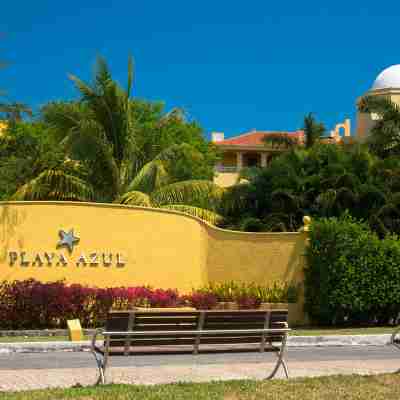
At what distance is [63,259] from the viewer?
18297 mm

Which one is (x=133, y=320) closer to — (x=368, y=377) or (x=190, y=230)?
(x=368, y=377)

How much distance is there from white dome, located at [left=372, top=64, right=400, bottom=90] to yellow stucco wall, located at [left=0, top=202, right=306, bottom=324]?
1256 inches

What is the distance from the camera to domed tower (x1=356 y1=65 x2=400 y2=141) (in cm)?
4853

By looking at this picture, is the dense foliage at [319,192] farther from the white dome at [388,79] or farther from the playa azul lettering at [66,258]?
the white dome at [388,79]

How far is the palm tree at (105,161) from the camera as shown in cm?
2423

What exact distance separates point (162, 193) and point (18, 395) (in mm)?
17201

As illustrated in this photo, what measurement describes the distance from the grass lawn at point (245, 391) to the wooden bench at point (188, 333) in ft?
2.68

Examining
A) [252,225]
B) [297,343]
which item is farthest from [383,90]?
[297,343]

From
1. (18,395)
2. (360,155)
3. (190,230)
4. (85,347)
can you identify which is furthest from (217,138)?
(18,395)

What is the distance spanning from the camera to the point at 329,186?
27859 mm

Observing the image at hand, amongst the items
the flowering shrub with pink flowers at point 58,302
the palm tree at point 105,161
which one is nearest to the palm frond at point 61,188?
the palm tree at point 105,161

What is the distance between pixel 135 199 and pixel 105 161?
234 centimetres

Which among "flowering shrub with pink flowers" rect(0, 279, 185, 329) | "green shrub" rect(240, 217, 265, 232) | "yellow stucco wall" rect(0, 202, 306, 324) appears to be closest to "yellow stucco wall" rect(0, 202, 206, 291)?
"yellow stucco wall" rect(0, 202, 306, 324)

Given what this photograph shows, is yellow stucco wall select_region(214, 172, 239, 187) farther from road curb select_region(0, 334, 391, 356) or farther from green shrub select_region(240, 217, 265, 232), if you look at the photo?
road curb select_region(0, 334, 391, 356)
